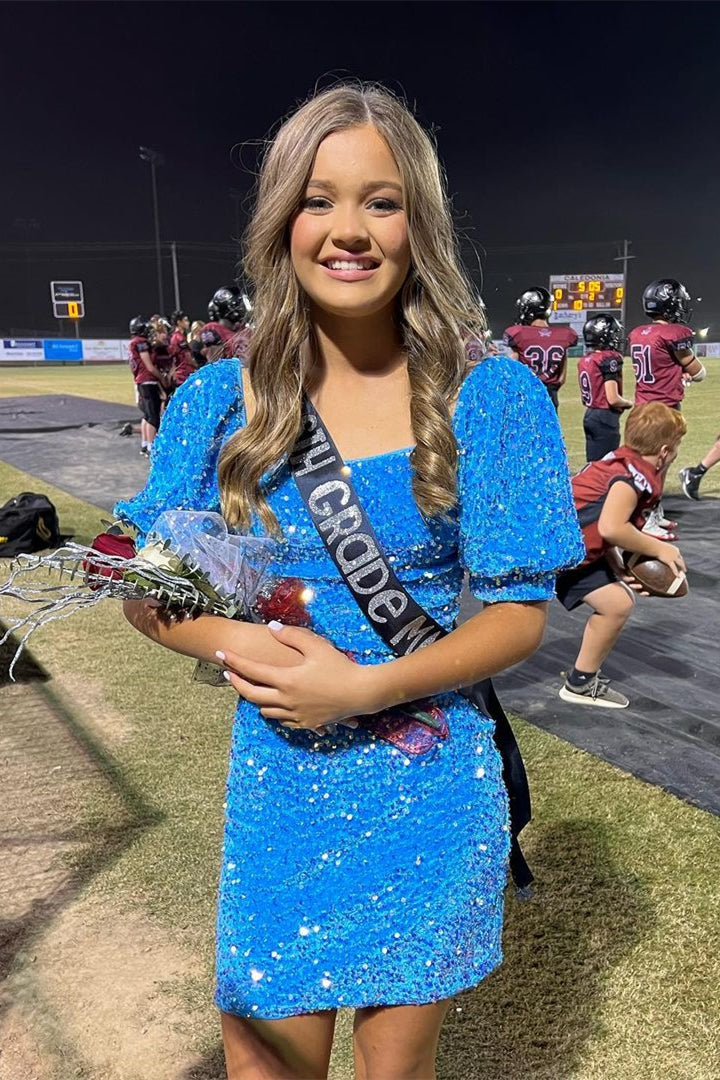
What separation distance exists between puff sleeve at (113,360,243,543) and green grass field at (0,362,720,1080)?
1.58 m

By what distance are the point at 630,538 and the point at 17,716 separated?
2.91 meters

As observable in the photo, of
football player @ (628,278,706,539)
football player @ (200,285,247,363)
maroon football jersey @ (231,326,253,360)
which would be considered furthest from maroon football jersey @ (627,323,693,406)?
maroon football jersey @ (231,326,253,360)

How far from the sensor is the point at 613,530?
11.6 ft

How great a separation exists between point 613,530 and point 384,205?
2565 mm

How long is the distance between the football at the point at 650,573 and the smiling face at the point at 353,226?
2.70m

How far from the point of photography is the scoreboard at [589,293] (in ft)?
125

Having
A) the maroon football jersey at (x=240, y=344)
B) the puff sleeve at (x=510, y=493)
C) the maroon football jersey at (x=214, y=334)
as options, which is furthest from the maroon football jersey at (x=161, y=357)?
the puff sleeve at (x=510, y=493)

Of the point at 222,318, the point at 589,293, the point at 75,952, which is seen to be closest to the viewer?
the point at 75,952

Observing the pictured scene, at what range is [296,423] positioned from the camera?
1.25m

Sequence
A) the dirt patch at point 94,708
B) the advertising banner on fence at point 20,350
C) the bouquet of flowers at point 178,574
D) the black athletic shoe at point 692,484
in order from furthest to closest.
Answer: the advertising banner on fence at point 20,350 → the black athletic shoe at point 692,484 → the dirt patch at point 94,708 → the bouquet of flowers at point 178,574

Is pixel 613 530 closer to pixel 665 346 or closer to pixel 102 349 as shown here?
pixel 665 346

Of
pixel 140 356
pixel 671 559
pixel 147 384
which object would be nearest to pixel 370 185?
pixel 671 559

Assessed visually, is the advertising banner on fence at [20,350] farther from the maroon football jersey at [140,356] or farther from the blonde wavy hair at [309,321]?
the blonde wavy hair at [309,321]

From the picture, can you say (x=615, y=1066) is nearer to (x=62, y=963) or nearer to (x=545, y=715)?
(x=62, y=963)
